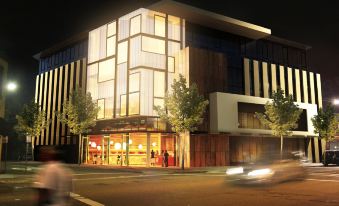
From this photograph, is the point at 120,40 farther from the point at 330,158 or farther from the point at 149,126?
the point at 330,158

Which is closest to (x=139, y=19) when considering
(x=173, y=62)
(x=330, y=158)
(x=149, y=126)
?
(x=173, y=62)

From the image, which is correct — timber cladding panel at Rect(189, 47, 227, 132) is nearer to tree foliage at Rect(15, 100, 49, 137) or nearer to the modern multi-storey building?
the modern multi-storey building

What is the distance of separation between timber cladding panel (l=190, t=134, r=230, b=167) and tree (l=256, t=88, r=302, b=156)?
5.87 metres

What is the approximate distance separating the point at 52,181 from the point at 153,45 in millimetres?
34192

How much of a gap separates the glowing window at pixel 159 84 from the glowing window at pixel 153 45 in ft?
8.20

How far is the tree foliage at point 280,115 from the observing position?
41.4 m

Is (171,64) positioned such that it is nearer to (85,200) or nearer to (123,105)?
(123,105)

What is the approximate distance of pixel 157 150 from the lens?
39.1 meters

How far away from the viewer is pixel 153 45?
39.9m

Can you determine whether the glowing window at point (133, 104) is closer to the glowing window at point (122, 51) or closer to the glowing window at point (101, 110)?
the glowing window at point (122, 51)

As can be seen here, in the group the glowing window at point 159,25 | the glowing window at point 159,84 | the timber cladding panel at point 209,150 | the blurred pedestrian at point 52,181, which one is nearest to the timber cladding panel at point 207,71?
the timber cladding panel at point 209,150

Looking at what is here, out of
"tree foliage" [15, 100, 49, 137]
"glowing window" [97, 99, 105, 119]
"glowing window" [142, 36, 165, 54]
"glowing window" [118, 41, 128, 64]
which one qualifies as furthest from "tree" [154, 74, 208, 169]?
"tree foliage" [15, 100, 49, 137]

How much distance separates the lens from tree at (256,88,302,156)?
41375 millimetres

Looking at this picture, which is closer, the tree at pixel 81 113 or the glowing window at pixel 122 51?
the glowing window at pixel 122 51
